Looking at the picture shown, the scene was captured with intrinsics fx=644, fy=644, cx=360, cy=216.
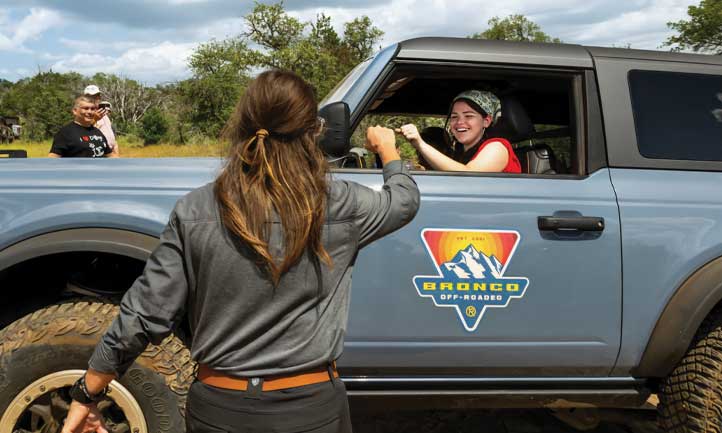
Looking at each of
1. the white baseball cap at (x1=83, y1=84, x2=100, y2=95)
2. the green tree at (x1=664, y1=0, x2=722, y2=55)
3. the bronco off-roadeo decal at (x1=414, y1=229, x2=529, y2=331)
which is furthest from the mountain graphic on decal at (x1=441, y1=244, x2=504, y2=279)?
the green tree at (x1=664, y1=0, x2=722, y2=55)

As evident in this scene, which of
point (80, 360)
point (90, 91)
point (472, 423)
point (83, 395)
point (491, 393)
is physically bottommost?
point (472, 423)

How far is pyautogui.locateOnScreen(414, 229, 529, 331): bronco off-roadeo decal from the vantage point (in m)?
2.55

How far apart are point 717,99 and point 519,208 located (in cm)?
113

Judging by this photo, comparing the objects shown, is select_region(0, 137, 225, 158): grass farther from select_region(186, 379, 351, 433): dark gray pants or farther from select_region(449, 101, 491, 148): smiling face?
select_region(186, 379, 351, 433): dark gray pants

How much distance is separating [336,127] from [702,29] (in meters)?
47.2

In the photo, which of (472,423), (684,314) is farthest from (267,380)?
(472,423)

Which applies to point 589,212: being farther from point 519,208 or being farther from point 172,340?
point 172,340

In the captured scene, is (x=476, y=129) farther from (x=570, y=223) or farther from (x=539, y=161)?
(x=570, y=223)

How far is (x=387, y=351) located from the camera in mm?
2604

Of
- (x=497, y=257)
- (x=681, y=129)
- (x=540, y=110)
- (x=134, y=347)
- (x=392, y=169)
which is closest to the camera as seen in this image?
(x=134, y=347)

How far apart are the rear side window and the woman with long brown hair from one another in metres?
1.78

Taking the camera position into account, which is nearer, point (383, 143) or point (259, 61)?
point (383, 143)

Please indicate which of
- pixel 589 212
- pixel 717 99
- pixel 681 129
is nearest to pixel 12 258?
pixel 589 212

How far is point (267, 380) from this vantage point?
5.09 ft
